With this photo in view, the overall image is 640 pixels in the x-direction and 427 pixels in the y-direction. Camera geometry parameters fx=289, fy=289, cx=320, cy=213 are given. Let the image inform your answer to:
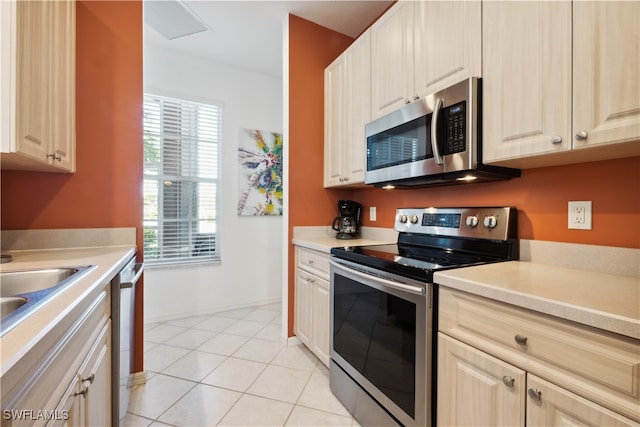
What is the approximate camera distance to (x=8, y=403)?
1.55 ft

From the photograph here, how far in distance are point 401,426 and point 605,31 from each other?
1645 mm

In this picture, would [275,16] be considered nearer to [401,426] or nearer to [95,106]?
[95,106]

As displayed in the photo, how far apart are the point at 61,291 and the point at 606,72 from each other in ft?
5.84

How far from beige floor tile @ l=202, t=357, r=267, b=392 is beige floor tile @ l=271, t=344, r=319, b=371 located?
0.48ft

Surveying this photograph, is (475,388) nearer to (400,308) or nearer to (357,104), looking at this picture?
(400,308)

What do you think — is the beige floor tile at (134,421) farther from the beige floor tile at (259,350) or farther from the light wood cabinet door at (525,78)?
the light wood cabinet door at (525,78)

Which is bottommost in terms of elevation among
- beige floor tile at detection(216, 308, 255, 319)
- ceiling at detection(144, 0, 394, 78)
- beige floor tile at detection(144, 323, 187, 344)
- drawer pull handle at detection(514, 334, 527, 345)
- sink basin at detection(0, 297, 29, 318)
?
beige floor tile at detection(144, 323, 187, 344)

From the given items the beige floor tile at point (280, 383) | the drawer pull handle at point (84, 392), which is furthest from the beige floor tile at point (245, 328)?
the drawer pull handle at point (84, 392)

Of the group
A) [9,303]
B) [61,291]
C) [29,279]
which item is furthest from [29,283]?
[61,291]

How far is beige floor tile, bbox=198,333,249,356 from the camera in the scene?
7.70 ft

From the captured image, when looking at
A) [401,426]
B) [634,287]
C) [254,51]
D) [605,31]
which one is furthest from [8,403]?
[254,51]

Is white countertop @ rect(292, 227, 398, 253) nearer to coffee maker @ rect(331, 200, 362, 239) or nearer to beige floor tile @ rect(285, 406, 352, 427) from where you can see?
coffee maker @ rect(331, 200, 362, 239)

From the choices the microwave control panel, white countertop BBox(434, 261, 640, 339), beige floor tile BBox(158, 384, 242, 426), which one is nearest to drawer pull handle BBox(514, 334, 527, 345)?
white countertop BBox(434, 261, 640, 339)

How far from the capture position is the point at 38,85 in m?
1.27
